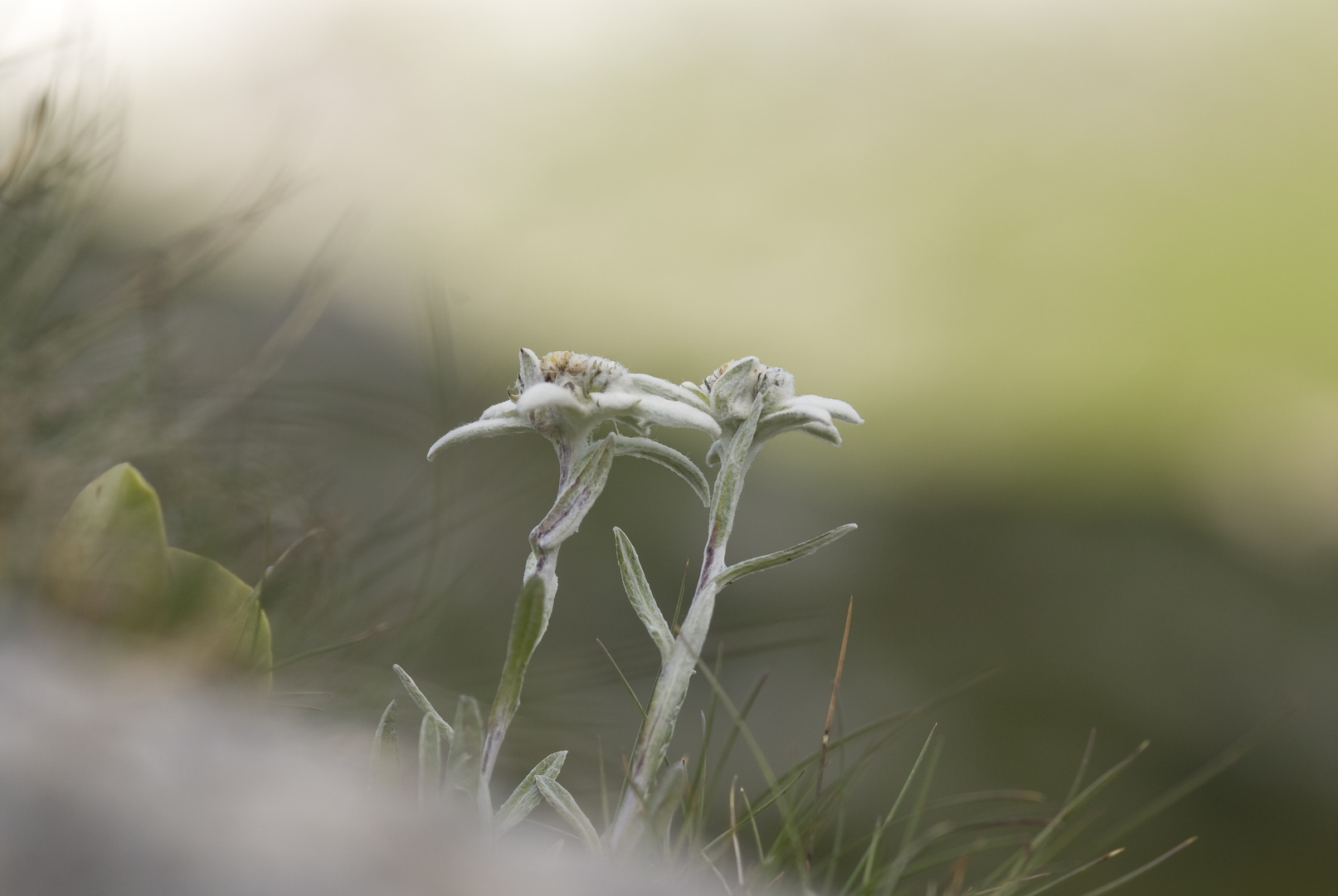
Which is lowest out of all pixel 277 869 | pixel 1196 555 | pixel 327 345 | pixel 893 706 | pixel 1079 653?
pixel 893 706

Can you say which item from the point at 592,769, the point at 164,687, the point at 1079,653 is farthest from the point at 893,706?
the point at 164,687

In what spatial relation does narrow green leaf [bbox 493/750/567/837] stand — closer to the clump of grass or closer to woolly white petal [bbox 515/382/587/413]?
the clump of grass

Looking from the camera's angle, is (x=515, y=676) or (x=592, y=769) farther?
(x=592, y=769)

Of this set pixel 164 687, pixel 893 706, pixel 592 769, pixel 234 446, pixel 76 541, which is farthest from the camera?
pixel 893 706

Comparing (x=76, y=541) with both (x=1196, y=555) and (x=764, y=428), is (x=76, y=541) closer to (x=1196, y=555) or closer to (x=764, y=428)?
(x=764, y=428)

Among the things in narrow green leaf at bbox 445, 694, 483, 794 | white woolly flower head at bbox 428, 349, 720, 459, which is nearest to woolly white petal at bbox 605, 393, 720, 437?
white woolly flower head at bbox 428, 349, 720, 459

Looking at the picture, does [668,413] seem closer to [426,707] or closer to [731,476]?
[731,476]

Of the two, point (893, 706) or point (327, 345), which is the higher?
point (327, 345)

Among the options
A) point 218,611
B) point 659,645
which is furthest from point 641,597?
point 218,611
